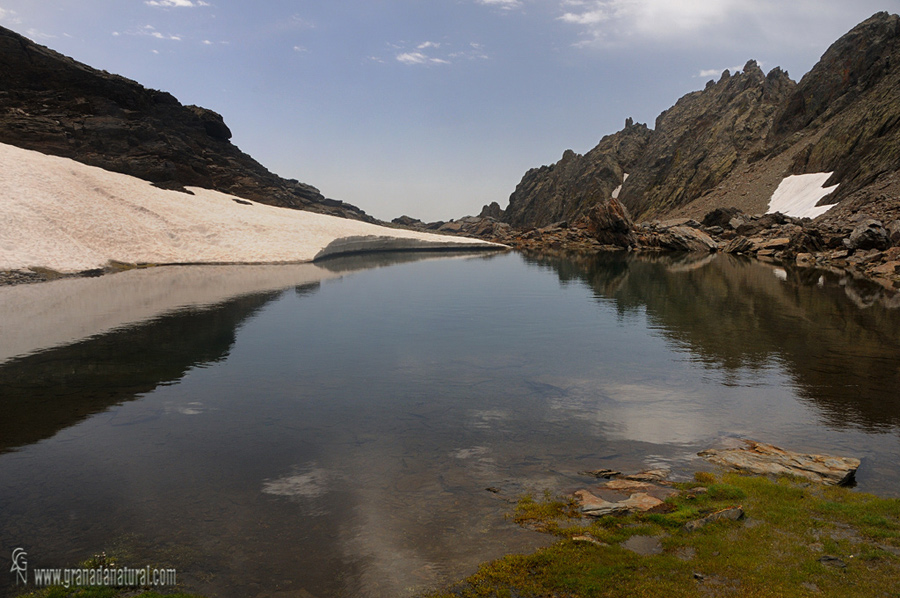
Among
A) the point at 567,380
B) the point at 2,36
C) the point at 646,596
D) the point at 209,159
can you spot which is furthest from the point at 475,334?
the point at 209,159

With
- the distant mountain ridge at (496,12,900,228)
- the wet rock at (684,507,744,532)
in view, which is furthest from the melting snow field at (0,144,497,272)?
the distant mountain ridge at (496,12,900,228)

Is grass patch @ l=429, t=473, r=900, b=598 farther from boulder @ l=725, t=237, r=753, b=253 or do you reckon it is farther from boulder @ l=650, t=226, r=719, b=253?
boulder @ l=650, t=226, r=719, b=253

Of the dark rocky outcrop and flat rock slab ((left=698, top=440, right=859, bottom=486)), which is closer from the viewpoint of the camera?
flat rock slab ((left=698, top=440, right=859, bottom=486))

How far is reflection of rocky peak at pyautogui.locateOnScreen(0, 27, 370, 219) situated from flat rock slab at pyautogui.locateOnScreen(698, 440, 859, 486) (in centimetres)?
8322

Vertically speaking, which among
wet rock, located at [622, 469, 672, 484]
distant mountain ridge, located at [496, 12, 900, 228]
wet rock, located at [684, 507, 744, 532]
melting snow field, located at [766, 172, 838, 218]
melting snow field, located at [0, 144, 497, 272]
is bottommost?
wet rock, located at [622, 469, 672, 484]

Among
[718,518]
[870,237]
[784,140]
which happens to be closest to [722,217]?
[784,140]

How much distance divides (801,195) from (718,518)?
125702 millimetres

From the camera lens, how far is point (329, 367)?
1988cm

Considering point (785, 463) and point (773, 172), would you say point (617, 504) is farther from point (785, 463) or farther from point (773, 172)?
point (773, 172)

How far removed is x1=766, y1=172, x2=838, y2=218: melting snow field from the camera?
104 m

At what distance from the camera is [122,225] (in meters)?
56.4

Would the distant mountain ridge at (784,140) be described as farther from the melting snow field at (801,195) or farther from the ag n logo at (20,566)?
the ag n logo at (20,566)

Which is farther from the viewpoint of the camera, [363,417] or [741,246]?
[741,246]

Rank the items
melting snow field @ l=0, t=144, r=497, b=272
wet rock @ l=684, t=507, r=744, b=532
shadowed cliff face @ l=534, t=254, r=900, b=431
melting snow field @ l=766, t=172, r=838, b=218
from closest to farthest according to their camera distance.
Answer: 1. wet rock @ l=684, t=507, r=744, b=532
2. shadowed cliff face @ l=534, t=254, r=900, b=431
3. melting snow field @ l=0, t=144, r=497, b=272
4. melting snow field @ l=766, t=172, r=838, b=218
